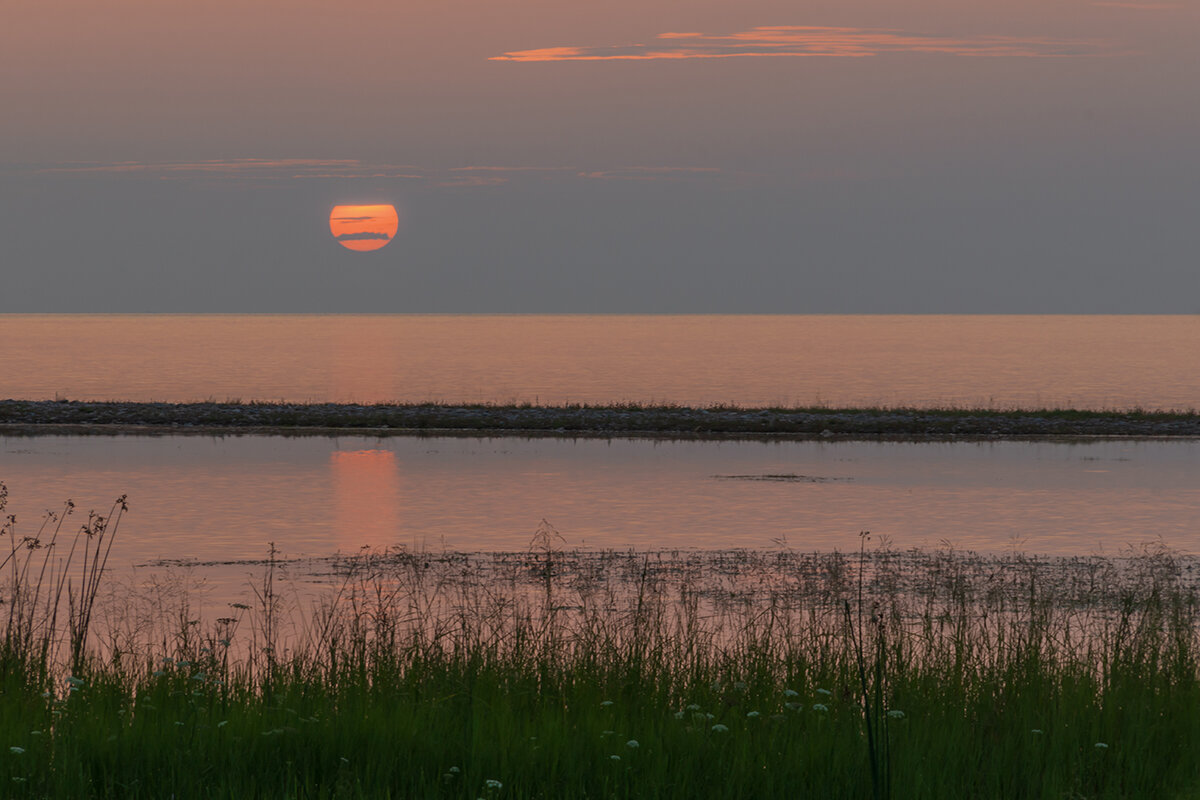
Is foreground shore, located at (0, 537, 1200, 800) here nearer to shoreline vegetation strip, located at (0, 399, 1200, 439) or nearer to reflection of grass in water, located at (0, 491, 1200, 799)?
reflection of grass in water, located at (0, 491, 1200, 799)

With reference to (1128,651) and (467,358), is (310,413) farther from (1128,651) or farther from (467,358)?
(467,358)

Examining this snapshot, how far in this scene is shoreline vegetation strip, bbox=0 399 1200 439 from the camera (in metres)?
50.1

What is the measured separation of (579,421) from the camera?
170 feet

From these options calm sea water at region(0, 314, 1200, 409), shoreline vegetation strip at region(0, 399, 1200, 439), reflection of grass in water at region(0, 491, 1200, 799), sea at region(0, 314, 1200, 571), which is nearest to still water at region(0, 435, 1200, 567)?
sea at region(0, 314, 1200, 571)

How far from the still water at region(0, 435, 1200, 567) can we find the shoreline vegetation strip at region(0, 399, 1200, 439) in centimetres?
616

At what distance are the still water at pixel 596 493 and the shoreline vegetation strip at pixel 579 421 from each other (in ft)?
20.2

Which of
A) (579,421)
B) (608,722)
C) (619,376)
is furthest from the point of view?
(619,376)

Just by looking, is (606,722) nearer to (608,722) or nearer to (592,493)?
(608,722)

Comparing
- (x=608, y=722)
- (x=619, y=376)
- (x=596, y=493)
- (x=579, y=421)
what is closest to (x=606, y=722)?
(x=608, y=722)

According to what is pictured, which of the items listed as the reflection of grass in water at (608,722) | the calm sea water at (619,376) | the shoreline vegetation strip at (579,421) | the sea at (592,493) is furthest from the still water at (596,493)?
the calm sea water at (619,376)

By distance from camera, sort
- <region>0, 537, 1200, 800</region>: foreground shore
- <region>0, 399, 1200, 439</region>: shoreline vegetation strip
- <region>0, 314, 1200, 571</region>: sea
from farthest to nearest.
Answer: <region>0, 399, 1200, 439</region>: shoreline vegetation strip, <region>0, 314, 1200, 571</region>: sea, <region>0, 537, 1200, 800</region>: foreground shore

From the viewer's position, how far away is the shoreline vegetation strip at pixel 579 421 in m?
50.1

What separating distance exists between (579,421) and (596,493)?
2318cm

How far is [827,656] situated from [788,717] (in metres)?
1.82
